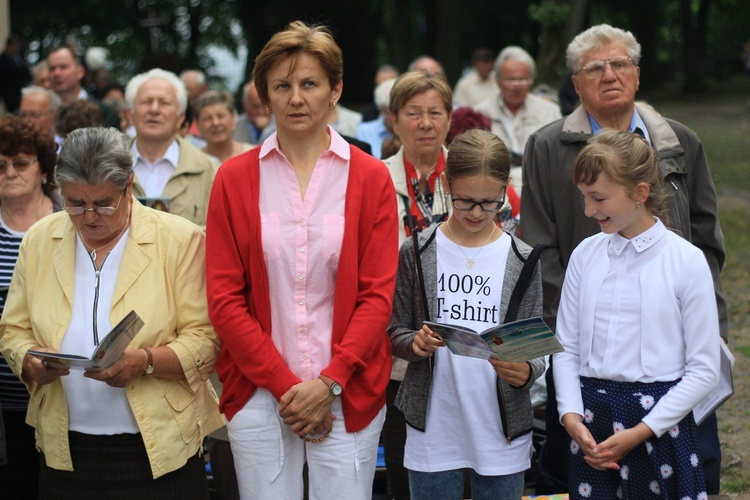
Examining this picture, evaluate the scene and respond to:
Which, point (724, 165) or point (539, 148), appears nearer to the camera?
point (539, 148)

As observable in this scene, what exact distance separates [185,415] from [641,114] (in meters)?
2.42

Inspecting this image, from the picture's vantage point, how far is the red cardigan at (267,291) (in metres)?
3.49

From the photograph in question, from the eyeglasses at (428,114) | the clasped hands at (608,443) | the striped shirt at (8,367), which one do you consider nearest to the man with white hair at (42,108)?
the striped shirt at (8,367)

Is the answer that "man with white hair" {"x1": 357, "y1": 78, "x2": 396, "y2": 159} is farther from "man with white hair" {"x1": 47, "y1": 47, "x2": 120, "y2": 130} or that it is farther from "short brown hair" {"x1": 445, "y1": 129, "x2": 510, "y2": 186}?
"short brown hair" {"x1": 445, "y1": 129, "x2": 510, "y2": 186}

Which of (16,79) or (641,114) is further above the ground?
(16,79)

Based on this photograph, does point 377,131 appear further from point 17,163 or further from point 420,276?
point 420,276

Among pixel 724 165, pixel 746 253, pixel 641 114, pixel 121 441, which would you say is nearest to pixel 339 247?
pixel 121 441

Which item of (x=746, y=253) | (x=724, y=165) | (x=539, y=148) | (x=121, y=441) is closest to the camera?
(x=121, y=441)

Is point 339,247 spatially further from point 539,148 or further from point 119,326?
point 539,148

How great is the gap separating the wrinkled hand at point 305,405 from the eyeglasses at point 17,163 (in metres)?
1.91

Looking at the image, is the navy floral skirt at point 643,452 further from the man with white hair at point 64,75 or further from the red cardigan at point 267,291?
the man with white hair at point 64,75

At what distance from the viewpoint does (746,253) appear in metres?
11.4

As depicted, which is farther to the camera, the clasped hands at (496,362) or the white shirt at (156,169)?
the white shirt at (156,169)

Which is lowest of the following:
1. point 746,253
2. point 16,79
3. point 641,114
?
point 746,253
